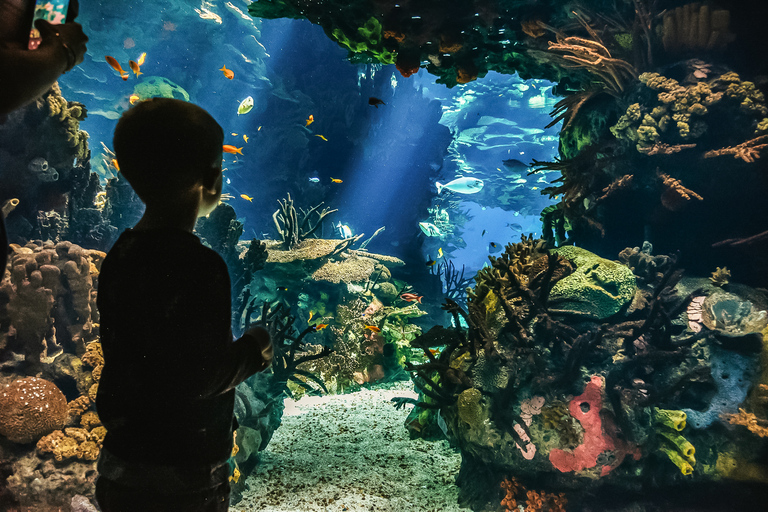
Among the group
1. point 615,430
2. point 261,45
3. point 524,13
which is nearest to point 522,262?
point 615,430

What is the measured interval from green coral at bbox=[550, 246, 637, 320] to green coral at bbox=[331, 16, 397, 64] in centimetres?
360

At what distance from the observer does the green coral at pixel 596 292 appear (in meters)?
3.78

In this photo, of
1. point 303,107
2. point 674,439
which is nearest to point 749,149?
point 674,439

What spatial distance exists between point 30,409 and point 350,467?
2.94 metres

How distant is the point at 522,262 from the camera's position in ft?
14.3

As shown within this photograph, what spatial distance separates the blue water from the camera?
57.8 feet

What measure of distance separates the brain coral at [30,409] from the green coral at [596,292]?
487 centimetres

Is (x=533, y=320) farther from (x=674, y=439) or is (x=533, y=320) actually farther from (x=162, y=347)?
(x=162, y=347)

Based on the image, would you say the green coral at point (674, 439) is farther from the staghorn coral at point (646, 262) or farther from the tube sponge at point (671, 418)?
the staghorn coral at point (646, 262)

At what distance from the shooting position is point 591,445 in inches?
130

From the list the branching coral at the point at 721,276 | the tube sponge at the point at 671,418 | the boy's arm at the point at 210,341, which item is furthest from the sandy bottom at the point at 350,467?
the branching coral at the point at 721,276

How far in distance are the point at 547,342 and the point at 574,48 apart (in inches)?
145

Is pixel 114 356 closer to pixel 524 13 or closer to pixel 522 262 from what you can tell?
pixel 522 262

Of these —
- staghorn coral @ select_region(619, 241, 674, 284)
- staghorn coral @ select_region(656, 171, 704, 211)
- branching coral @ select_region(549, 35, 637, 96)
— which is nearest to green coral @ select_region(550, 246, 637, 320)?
staghorn coral @ select_region(619, 241, 674, 284)
